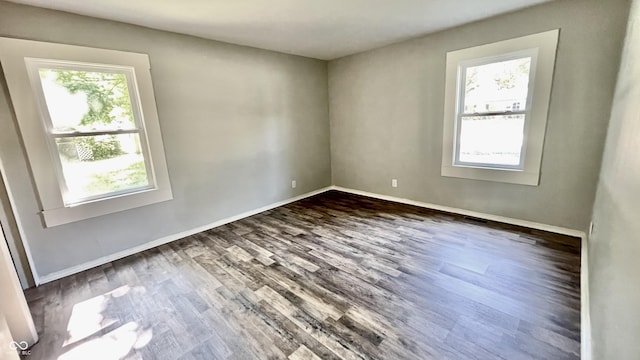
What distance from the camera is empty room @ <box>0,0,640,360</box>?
5.54 feet

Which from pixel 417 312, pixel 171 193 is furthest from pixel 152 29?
pixel 417 312

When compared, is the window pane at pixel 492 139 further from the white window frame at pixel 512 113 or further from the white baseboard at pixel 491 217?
the white baseboard at pixel 491 217

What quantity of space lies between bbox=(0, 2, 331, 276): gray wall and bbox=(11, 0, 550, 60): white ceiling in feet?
0.65

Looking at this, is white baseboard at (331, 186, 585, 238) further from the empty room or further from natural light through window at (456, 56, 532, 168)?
natural light through window at (456, 56, 532, 168)

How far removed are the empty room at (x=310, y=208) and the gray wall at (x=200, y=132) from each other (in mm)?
21

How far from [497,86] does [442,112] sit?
2.19 feet

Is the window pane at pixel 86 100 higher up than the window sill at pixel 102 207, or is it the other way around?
the window pane at pixel 86 100

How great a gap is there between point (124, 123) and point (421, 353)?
341 centimetres

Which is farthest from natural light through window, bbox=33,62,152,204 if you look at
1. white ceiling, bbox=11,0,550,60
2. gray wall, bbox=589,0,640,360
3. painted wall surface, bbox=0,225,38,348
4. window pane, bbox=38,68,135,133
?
gray wall, bbox=589,0,640,360

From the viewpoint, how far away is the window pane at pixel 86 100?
2375 millimetres

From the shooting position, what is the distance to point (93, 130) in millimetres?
2584

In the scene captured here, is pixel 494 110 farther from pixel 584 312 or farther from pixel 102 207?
pixel 102 207

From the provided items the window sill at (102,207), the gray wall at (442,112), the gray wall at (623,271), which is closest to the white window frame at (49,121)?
the window sill at (102,207)

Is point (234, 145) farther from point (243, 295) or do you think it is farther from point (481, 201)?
point (481, 201)
